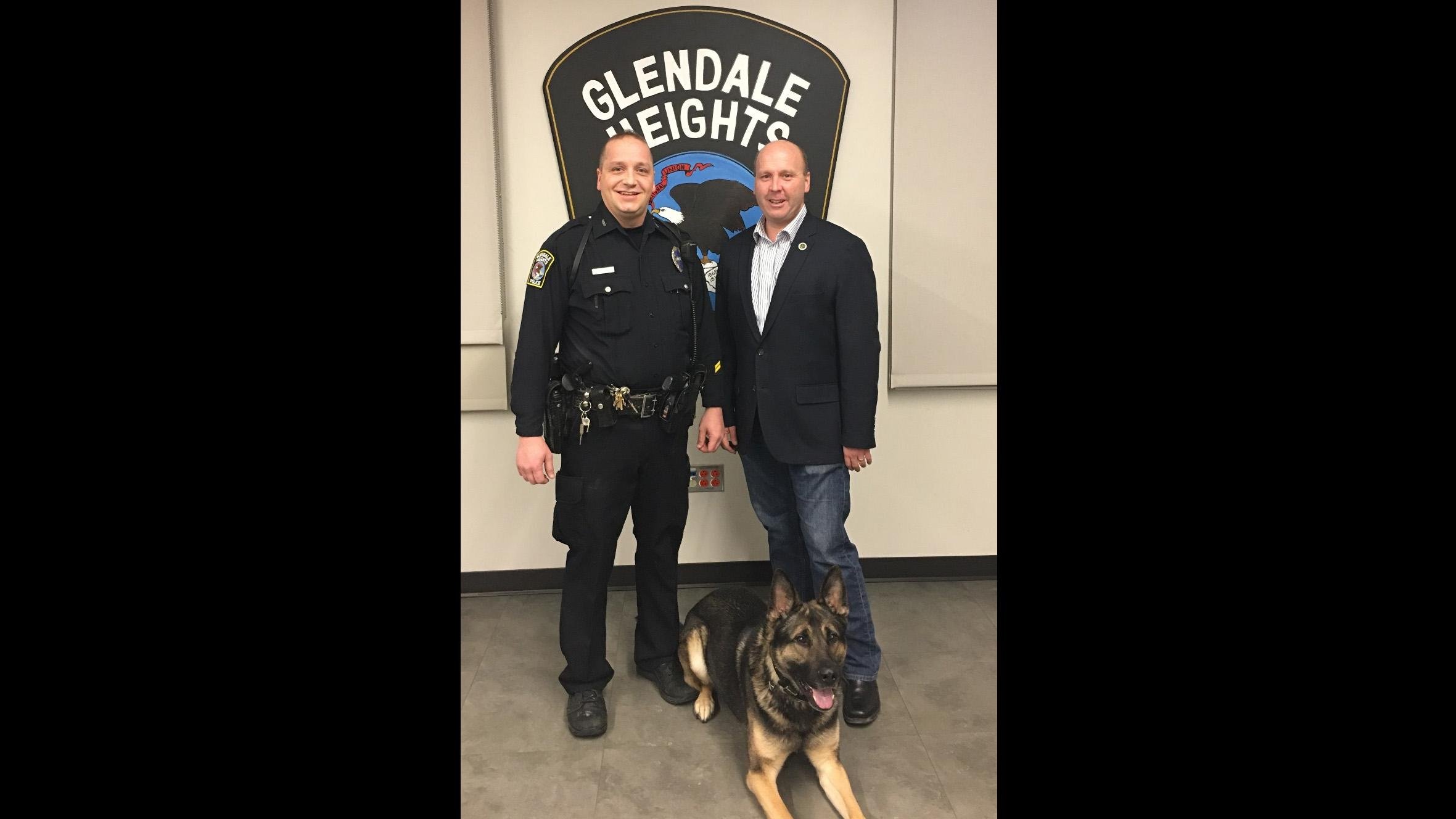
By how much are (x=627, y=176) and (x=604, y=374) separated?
582mm

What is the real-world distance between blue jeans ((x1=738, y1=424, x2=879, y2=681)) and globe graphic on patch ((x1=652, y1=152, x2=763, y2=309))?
3.04 ft

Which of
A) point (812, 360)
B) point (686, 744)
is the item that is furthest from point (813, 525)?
point (686, 744)

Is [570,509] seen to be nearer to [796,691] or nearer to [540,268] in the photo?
[540,268]

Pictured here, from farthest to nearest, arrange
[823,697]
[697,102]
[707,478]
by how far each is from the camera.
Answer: [707,478]
[697,102]
[823,697]

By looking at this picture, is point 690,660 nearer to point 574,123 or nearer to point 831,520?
point 831,520

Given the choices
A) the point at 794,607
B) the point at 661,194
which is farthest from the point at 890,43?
the point at 794,607

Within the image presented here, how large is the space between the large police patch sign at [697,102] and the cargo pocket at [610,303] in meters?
0.90

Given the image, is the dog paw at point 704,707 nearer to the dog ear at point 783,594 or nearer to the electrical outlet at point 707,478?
the dog ear at point 783,594

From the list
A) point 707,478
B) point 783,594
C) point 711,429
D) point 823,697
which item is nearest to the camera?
point 823,697

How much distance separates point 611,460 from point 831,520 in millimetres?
688

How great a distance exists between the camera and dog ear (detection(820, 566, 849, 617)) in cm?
214

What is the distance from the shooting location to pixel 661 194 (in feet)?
10.7

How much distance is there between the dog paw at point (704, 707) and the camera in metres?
2.52

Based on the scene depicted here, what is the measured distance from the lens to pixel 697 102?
3.21 m
